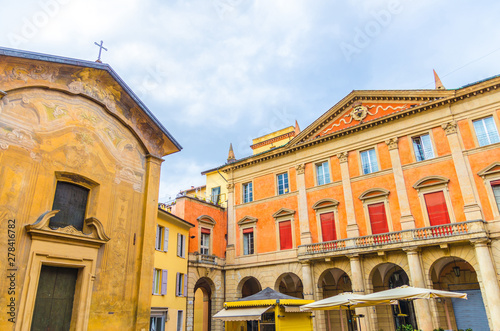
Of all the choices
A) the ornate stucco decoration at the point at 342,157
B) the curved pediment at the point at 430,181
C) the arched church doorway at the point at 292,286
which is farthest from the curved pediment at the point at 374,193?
the arched church doorway at the point at 292,286

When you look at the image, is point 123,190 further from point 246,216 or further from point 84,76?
point 246,216

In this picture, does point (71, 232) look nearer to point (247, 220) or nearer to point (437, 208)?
point (247, 220)

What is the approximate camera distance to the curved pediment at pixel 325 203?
79.4 ft

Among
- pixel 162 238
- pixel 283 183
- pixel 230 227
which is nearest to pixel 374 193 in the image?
pixel 283 183

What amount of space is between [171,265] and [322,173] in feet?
40.7

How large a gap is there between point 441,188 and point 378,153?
4.52 m

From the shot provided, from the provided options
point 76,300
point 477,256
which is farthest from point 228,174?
point 76,300

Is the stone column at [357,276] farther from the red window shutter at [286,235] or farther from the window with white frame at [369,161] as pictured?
the window with white frame at [369,161]

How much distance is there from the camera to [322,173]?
1020 inches

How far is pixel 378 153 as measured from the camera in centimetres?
2369

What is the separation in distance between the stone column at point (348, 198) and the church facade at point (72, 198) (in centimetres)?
1463

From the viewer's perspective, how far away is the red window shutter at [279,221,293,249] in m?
25.6

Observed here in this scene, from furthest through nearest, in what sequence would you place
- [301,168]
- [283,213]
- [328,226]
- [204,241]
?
1. [204,241]
2. [301,168]
3. [283,213]
4. [328,226]

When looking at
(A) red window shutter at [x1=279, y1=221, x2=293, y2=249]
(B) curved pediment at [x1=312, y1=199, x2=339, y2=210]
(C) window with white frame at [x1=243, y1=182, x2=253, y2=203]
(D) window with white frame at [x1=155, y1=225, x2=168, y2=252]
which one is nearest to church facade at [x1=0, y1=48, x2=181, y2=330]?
(D) window with white frame at [x1=155, y1=225, x2=168, y2=252]
